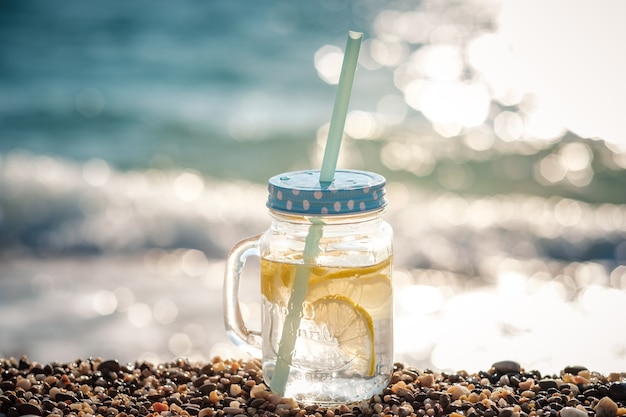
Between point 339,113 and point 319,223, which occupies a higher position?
point 339,113

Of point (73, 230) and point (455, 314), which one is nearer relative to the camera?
point (455, 314)

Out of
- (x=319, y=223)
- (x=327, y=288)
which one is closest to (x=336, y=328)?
(x=327, y=288)

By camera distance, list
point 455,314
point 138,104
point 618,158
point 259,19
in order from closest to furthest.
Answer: point 455,314
point 618,158
point 138,104
point 259,19

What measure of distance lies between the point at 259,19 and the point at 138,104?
131 inches

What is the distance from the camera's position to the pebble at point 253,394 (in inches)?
115

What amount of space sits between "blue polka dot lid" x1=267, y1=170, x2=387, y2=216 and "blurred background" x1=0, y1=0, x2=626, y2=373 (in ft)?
5.83

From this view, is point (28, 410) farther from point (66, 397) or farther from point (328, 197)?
point (328, 197)

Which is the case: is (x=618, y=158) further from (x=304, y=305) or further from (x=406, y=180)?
(x=304, y=305)

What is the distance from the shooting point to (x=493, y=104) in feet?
32.6

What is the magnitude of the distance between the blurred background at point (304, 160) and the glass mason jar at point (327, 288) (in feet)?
5.02

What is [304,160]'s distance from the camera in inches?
395

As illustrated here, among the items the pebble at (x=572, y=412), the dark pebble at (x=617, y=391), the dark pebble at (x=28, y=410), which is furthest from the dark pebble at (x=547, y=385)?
the dark pebble at (x=28, y=410)

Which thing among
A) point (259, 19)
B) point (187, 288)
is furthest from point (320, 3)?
point (187, 288)

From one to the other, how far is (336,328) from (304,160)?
7.27m
